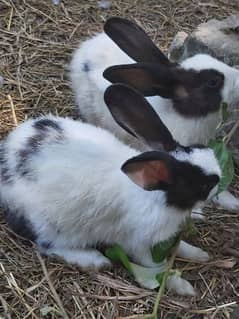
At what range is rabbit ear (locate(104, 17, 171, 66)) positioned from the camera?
4.18 meters

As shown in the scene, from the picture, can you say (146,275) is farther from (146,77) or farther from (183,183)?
(146,77)

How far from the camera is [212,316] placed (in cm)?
337

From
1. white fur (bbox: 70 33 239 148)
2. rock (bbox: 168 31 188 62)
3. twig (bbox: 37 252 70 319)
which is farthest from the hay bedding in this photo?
rock (bbox: 168 31 188 62)

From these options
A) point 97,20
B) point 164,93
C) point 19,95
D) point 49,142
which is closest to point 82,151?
point 49,142

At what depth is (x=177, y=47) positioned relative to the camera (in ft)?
16.1

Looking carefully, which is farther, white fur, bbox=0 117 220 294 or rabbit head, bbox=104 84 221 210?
white fur, bbox=0 117 220 294

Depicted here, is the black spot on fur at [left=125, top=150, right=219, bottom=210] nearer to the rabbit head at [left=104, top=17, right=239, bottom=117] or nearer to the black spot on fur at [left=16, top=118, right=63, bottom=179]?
the black spot on fur at [left=16, top=118, right=63, bottom=179]

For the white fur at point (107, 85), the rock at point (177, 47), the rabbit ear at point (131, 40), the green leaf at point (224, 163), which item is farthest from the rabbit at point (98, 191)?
the rock at point (177, 47)

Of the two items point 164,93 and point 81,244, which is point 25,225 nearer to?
point 81,244

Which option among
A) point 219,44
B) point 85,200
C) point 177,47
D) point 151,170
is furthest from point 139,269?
point 177,47

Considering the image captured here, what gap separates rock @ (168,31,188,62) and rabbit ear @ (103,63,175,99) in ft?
2.70

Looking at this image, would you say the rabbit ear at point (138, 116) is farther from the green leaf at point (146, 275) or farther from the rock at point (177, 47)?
the rock at point (177, 47)

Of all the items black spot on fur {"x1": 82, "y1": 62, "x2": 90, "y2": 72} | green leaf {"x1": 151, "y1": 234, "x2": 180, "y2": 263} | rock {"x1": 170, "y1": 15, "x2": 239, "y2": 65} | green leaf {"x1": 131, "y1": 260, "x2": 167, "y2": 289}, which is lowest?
green leaf {"x1": 131, "y1": 260, "x2": 167, "y2": 289}

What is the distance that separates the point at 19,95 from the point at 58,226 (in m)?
1.32
